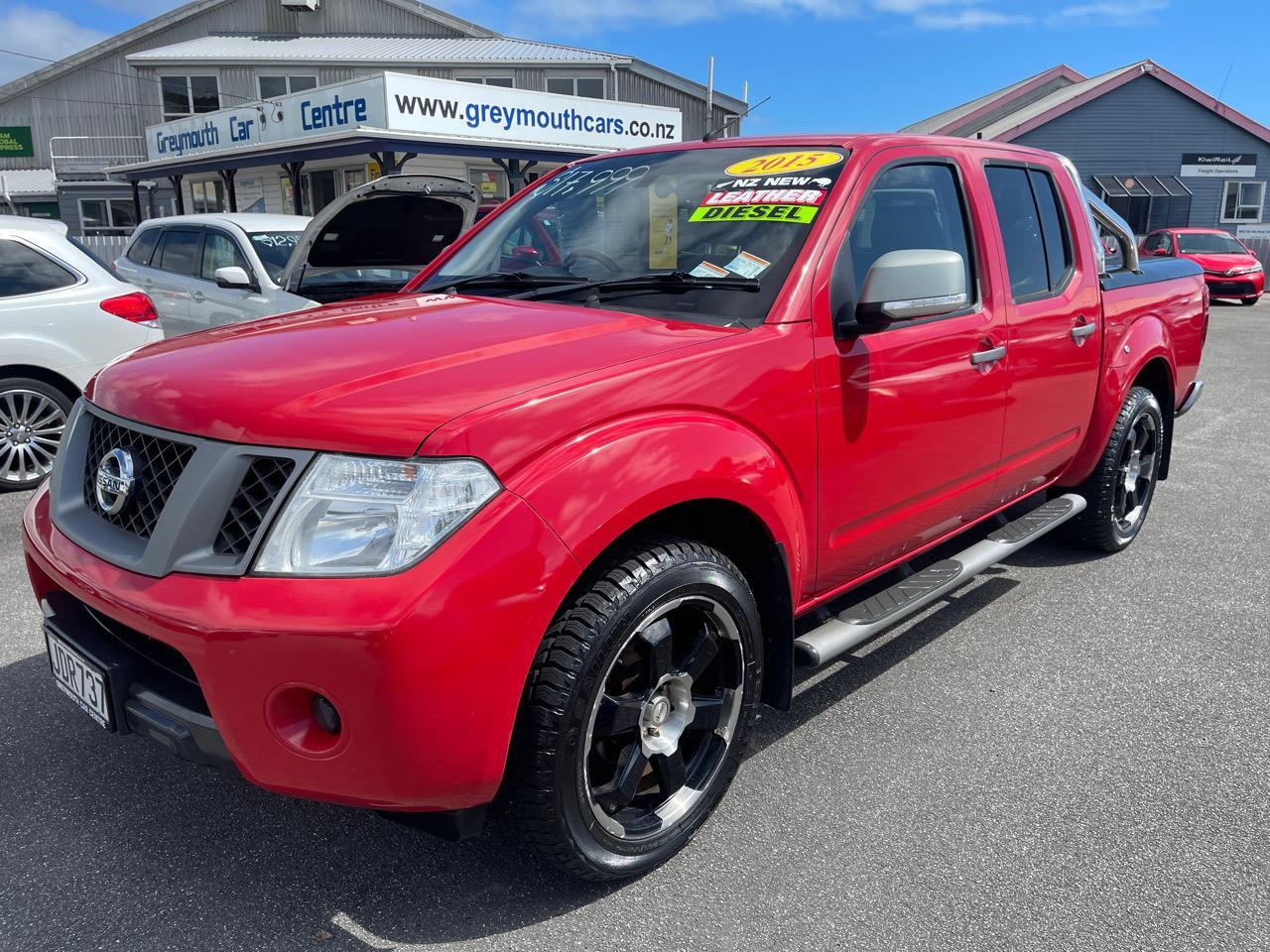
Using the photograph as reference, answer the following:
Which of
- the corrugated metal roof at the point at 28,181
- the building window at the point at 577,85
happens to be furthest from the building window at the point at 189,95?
the building window at the point at 577,85

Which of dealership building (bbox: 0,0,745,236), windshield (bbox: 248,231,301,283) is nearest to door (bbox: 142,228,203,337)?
windshield (bbox: 248,231,301,283)

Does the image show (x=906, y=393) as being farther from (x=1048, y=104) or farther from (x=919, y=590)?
(x=1048, y=104)

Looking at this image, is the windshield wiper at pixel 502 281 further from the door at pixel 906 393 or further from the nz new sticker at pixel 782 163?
the door at pixel 906 393

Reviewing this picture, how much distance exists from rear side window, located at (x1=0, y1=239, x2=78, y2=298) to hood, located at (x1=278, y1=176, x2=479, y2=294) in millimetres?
1350

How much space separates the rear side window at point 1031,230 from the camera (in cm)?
372

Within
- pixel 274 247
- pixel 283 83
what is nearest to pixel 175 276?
pixel 274 247

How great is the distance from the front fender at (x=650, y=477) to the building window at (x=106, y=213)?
32883 mm

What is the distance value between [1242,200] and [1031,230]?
33.6 meters

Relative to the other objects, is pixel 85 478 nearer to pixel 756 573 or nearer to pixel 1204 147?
pixel 756 573

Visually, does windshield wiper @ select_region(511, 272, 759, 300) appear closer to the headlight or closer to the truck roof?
the truck roof

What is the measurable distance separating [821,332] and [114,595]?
1886mm

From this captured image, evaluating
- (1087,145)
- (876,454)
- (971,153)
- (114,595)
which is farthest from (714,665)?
(1087,145)

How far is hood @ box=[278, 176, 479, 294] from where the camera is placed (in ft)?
22.2

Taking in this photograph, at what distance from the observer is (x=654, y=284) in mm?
2920
